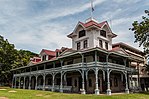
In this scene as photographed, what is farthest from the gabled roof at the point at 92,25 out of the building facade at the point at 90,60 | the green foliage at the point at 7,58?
the green foliage at the point at 7,58

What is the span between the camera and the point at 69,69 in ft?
93.9

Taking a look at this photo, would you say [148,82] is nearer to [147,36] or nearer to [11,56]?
[147,36]

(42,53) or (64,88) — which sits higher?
(42,53)

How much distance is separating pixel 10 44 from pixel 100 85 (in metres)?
32.7

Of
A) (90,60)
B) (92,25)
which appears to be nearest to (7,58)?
(90,60)

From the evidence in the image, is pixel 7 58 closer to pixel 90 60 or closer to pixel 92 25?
pixel 90 60

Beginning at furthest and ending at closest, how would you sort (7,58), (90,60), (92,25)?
(7,58), (92,25), (90,60)

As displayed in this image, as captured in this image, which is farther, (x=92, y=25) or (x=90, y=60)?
(x=92, y=25)

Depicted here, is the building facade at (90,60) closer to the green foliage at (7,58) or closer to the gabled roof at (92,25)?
the gabled roof at (92,25)

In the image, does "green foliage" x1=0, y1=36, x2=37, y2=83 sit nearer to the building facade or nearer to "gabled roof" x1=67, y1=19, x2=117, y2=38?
the building facade

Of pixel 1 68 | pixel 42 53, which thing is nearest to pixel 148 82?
pixel 42 53

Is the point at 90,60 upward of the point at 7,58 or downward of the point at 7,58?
downward

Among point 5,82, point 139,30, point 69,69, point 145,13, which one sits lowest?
point 5,82

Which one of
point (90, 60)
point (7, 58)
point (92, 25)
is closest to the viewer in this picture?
point (90, 60)
